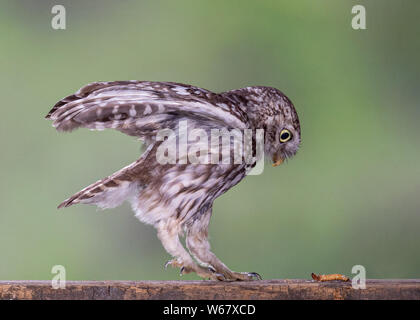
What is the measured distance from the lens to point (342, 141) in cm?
448

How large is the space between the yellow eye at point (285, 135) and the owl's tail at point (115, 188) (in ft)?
1.62

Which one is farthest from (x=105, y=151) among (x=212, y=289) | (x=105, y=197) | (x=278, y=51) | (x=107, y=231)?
(x=212, y=289)

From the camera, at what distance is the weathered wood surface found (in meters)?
2.48

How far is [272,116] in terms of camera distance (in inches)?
117

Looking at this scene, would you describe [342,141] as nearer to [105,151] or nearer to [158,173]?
[105,151]

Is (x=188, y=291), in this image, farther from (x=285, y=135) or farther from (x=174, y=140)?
(x=285, y=135)

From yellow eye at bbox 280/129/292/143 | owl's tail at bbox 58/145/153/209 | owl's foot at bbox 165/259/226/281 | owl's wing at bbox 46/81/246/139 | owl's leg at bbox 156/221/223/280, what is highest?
owl's wing at bbox 46/81/246/139

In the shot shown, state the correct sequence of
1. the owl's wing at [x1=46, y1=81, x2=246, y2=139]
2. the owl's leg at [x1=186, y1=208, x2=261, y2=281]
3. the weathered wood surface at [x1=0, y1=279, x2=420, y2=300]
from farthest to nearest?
the owl's leg at [x1=186, y1=208, x2=261, y2=281] → the owl's wing at [x1=46, y1=81, x2=246, y2=139] → the weathered wood surface at [x1=0, y1=279, x2=420, y2=300]

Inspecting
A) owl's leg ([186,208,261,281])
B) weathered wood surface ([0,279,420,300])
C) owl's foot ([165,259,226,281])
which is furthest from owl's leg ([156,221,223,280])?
weathered wood surface ([0,279,420,300])

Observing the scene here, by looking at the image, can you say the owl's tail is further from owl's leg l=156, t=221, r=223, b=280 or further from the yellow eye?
the yellow eye

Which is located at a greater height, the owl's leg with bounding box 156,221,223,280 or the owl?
the owl

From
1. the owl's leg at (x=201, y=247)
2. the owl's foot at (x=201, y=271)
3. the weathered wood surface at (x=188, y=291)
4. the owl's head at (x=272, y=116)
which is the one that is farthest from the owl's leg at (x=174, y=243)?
the owl's head at (x=272, y=116)

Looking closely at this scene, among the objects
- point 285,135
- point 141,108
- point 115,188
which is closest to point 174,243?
point 115,188

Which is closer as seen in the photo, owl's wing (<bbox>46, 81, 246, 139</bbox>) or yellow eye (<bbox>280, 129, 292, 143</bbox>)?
owl's wing (<bbox>46, 81, 246, 139</bbox>)
